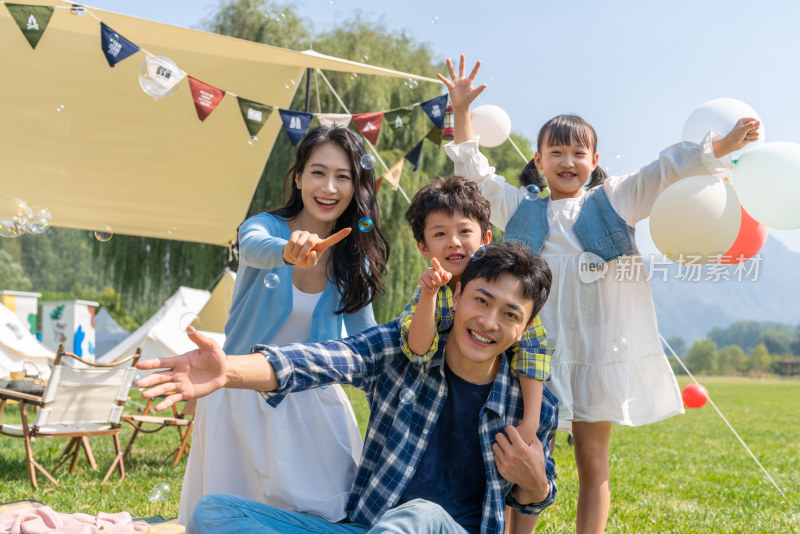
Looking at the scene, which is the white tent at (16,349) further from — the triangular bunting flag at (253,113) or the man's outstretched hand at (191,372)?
the man's outstretched hand at (191,372)

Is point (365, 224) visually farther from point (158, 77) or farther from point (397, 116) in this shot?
point (397, 116)

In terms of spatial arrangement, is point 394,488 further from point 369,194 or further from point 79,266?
point 79,266

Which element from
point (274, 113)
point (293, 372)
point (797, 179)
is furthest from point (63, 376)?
point (797, 179)

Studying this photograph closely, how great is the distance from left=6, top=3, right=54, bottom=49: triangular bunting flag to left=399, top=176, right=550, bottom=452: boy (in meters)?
4.15

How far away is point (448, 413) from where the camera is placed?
6.75 feet

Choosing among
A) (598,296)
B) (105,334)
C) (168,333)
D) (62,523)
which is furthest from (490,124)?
(105,334)

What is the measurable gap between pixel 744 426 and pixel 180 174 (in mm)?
9496

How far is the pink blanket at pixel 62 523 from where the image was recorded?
313 centimetres

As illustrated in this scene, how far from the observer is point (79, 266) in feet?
174

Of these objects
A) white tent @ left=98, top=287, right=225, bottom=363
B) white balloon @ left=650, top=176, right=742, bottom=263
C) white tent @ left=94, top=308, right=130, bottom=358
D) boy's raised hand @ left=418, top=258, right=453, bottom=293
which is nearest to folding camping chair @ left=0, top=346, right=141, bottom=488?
boy's raised hand @ left=418, top=258, right=453, bottom=293

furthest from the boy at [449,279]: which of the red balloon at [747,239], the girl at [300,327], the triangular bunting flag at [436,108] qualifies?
the triangular bunting flag at [436,108]

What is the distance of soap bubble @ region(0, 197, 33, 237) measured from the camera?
4441mm

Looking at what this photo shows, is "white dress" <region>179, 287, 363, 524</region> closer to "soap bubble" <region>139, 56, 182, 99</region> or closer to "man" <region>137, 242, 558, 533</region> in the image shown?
"man" <region>137, 242, 558, 533</region>

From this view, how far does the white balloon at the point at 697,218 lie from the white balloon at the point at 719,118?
400mm
